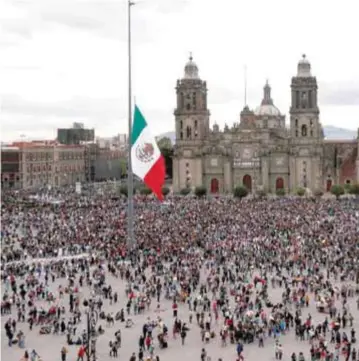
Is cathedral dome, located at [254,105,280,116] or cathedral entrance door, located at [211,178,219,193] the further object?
cathedral dome, located at [254,105,280,116]

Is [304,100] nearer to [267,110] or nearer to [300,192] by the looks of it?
[300,192]

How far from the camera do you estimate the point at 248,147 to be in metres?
87.4

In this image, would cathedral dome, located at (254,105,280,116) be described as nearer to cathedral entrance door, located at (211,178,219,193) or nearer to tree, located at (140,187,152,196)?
cathedral entrance door, located at (211,178,219,193)

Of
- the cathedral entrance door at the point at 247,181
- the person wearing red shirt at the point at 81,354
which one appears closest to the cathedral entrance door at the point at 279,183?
the cathedral entrance door at the point at 247,181

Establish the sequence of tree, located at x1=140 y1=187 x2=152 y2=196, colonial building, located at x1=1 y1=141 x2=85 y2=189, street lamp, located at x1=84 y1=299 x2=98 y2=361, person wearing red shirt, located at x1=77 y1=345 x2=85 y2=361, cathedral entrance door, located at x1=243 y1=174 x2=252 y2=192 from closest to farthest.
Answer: street lamp, located at x1=84 y1=299 x2=98 y2=361 → person wearing red shirt, located at x1=77 y1=345 x2=85 y2=361 → tree, located at x1=140 y1=187 x2=152 y2=196 → cathedral entrance door, located at x1=243 y1=174 x2=252 y2=192 → colonial building, located at x1=1 y1=141 x2=85 y2=189

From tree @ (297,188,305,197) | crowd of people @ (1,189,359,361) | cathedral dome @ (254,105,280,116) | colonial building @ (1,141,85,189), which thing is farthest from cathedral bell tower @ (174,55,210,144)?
crowd of people @ (1,189,359,361)

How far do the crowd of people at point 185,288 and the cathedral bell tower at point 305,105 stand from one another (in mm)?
32731

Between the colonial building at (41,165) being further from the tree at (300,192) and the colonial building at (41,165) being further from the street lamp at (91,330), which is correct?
the street lamp at (91,330)

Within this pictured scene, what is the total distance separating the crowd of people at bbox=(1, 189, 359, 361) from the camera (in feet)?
77.9

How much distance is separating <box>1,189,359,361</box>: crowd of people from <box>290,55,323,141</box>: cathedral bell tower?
107 ft

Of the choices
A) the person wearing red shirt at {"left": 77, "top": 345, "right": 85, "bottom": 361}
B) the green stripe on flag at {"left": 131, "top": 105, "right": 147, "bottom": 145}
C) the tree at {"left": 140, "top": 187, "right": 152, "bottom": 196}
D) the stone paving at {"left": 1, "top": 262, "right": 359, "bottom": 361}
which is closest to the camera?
the person wearing red shirt at {"left": 77, "top": 345, "right": 85, "bottom": 361}

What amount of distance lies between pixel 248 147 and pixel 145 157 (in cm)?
5389

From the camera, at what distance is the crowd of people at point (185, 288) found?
77.9 feet

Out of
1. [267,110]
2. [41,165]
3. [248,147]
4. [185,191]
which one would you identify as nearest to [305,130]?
[248,147]
